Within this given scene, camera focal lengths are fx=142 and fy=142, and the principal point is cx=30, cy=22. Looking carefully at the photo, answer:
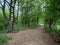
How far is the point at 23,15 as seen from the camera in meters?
27.8

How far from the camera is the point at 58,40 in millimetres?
11008

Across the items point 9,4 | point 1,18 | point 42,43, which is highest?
point 9,4

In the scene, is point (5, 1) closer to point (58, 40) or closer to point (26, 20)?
point (58, 40)

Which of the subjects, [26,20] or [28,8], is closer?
[28,8]

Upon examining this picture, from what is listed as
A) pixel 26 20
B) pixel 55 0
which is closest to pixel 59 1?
pixel 55 0

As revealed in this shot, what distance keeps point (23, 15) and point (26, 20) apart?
132 centimetres

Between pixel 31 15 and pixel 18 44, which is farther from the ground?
pixel 31 15

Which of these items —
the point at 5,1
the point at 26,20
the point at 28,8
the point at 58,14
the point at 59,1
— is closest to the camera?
the point at 59,1

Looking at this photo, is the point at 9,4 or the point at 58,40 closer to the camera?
the point at 58,40

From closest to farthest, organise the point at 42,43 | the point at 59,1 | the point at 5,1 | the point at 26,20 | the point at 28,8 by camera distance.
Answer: the point at 59,1, the point at 42,43, the point at 5,1, the point at 28,8, the point at 26,20

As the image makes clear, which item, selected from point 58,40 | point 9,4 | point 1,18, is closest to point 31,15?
point 1,18

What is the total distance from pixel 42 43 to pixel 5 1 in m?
9.05

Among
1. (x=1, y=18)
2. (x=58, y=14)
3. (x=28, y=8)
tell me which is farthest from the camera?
(x=28, y=8)

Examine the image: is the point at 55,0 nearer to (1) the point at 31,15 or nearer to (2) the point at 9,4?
(2) the point at 9,4
